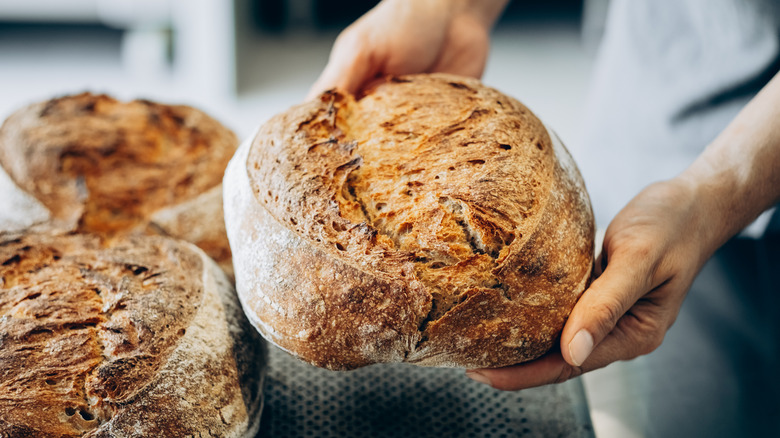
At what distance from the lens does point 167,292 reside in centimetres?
113

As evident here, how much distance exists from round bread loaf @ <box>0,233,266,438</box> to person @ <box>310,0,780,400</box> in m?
0.43

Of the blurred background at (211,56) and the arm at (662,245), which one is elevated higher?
the arm at (662,245)

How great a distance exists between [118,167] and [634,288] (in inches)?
47.0

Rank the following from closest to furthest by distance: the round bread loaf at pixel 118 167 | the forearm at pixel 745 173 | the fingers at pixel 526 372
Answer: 1. the fingers at pixel 526 372
2. the forearm at pixel 745 173
3. the round bread loaf at pixel 118 167

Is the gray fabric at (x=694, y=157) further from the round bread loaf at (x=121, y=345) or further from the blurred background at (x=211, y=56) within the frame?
the blurred background at (x=211, y=56)

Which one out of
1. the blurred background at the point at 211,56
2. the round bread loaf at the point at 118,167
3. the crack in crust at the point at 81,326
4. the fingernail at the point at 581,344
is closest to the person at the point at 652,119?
the fingernail at the point at 581,344

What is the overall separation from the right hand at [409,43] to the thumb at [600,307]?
2.37ft

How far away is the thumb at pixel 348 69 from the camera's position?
1.51 meters

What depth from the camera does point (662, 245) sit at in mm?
1099

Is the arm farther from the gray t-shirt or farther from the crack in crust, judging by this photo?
the crack in crust

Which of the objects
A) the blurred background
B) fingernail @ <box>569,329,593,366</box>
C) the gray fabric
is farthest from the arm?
the blurred background

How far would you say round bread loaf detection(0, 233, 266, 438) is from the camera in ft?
3.14

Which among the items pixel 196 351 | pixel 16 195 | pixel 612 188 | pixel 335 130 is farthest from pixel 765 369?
pixel 16 195

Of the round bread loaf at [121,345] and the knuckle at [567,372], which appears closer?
the round bread loaf at [121,345]
